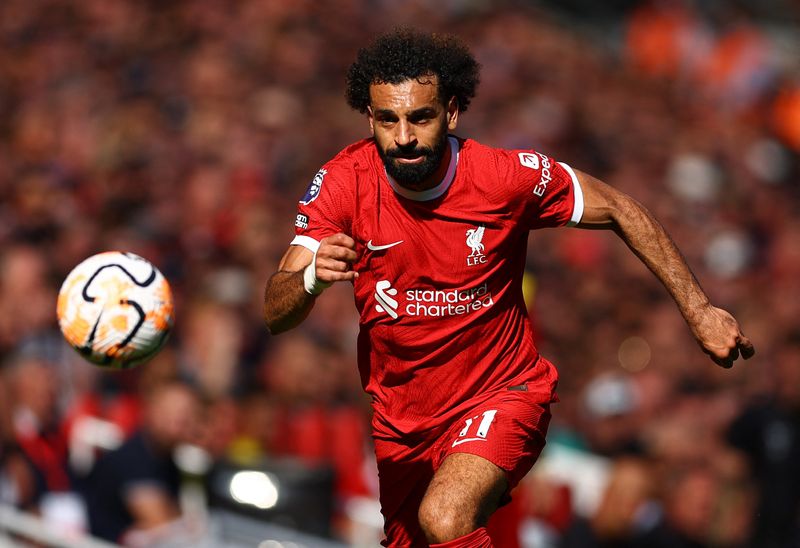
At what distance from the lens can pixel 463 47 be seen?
5836 millimetres

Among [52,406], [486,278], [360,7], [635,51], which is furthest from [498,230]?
[635,51]

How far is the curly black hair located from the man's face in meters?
0.05

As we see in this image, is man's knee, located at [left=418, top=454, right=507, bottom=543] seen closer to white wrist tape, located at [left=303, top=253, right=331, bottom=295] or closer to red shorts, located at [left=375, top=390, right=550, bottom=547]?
red shorts, located at [left=375, top=390, right=550, bottom=547]

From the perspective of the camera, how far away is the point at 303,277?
5.36 metres

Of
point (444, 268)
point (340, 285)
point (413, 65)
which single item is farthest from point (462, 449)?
point (340, 285)

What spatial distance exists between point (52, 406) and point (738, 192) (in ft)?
31.5

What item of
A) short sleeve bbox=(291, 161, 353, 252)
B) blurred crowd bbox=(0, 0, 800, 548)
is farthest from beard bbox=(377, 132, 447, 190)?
blurred crowd bbox=(0, 0, 800, 548)

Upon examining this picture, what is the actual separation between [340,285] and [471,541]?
23.6 ft

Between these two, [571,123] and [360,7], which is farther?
[360,7]

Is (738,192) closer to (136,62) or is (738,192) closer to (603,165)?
(603,165)

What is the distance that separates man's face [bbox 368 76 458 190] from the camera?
545 centimetres

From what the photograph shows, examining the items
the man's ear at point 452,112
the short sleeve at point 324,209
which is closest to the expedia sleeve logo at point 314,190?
the short sleeve at point 324,209

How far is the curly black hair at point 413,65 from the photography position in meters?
5.52

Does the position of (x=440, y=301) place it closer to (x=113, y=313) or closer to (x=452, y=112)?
(x=452, y=112)
